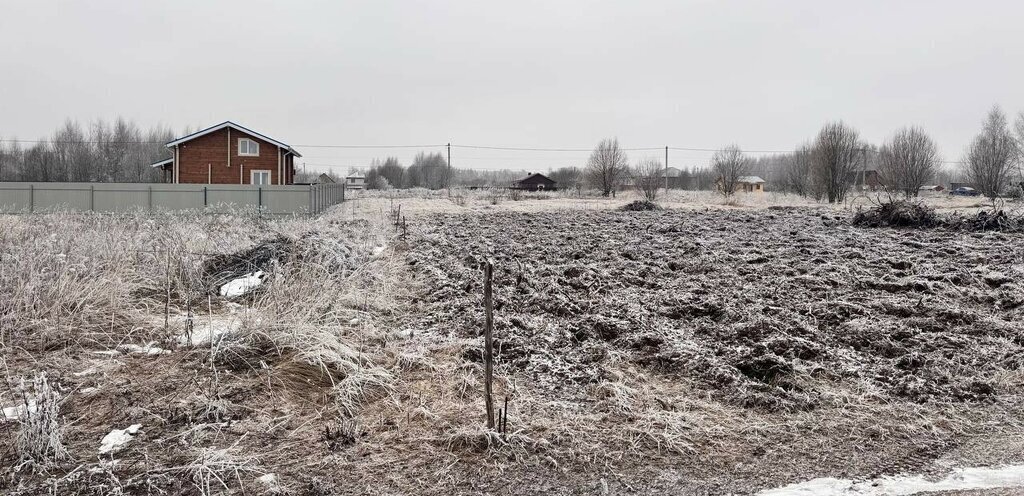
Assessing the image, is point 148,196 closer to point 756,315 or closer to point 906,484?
point 756,315

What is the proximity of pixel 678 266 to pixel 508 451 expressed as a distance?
6.11 metres

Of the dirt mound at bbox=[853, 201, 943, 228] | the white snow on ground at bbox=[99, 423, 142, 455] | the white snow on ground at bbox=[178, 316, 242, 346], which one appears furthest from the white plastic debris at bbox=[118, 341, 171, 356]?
the dirt mound at bbox=[853, 201, 943, 228]

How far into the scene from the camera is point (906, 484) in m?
2.75

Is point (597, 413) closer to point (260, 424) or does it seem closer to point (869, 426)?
point (869, 426)

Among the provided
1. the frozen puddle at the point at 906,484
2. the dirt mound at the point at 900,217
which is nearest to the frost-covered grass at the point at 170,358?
the frozen puddle at the point at 906,484

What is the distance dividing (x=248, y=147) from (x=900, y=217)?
2580 cm

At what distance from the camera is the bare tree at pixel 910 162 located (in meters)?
38.4

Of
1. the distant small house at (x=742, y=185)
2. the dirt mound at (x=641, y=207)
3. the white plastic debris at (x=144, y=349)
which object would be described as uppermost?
the distant small house at (x=742, y=185)

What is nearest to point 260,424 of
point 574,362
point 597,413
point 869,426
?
point 597,413

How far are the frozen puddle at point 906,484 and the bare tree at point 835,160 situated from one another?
35.5 metres

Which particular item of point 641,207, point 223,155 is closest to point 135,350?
point 641,207

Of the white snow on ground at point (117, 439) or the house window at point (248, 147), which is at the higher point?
the house window at point (248, 147)

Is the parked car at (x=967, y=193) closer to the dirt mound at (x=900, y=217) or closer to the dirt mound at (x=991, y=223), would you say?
the dirt mound at (x=900, y=217)

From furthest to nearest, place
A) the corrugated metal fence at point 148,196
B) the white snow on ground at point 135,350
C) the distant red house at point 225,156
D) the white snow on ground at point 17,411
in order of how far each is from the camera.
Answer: the distant red house at point 225,156
the corrugated metal fence at point 148,196
the white snow on ground at point 135,350
the white snow on ground at point 17,411
